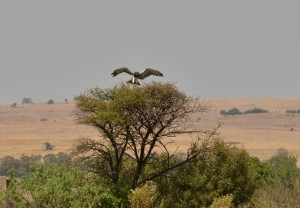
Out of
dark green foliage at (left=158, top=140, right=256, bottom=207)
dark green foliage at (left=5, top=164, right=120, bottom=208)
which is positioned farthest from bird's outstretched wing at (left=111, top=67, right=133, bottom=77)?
dark green foliage at (left=158, top=140, right=256, bottom=207)

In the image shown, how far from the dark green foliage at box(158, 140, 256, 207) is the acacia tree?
4.12ft

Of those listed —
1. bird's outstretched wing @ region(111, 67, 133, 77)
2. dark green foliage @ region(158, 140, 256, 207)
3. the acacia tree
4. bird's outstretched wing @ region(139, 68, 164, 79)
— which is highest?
bird's outstretched wing @ region(111, 67, 133, 77)

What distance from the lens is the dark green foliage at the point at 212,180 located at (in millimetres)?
58812

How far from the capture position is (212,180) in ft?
194

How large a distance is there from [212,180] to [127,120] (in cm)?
849

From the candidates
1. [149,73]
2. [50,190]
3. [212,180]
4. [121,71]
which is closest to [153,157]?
[212,180]

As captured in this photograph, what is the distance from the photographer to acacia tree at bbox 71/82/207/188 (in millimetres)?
55938

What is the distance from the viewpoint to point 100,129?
57.2 m

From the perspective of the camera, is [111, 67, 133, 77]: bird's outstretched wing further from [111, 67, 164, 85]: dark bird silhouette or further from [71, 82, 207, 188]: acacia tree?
[71, 82, 207, 188]: acacia tree

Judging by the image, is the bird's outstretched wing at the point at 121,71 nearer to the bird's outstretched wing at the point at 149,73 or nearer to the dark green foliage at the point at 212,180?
the bird's outstretched wing at the point at 149,73

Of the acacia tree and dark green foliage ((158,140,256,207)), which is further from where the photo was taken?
dark green foliage ((158,140,256,207))

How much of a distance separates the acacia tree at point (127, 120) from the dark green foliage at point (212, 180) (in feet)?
4.12

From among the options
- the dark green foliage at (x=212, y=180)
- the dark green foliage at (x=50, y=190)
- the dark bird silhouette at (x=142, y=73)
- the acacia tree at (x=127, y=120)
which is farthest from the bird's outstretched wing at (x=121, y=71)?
the dark green foliage at (x=212, y=180)

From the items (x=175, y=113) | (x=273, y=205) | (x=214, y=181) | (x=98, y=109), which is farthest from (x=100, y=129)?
(x=273, y=205)
